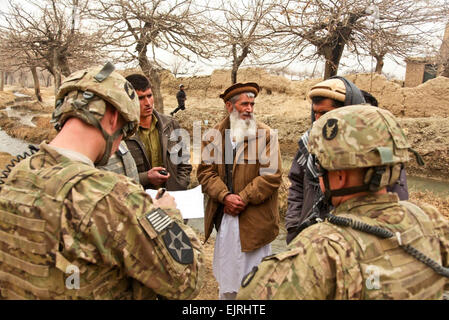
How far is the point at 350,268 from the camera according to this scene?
3.72ft

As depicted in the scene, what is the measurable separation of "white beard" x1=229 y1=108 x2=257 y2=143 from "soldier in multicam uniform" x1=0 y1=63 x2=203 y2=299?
65.6 inches

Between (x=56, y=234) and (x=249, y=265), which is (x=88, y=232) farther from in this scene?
(x=249, y=265)

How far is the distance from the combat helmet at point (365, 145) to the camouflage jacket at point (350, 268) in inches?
6.0

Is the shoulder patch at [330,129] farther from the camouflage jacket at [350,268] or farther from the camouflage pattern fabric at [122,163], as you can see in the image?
the camouflage pattern fabric at [122,163]

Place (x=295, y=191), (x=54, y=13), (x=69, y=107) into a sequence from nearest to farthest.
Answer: (x=69, y=107) < (x=295, y=191) < (x=54, y=13)

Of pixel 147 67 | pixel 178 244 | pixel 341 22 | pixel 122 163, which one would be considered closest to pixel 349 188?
pixel 178 244

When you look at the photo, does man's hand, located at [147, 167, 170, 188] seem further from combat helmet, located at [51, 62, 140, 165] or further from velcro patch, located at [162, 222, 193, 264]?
velcro patch, located at [162, 222, 193, 264]

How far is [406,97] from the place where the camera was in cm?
1340

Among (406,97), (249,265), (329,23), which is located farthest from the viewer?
(406,97)

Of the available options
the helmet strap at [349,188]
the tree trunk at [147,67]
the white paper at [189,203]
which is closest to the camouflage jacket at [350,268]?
the helmet strap at [349,188]

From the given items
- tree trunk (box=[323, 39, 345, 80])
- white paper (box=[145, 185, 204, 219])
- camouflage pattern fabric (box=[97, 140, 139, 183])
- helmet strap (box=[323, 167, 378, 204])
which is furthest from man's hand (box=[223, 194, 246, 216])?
tree trunk (box=[323, 39, 345, 80])

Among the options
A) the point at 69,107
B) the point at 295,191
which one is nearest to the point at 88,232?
the point at 69,107

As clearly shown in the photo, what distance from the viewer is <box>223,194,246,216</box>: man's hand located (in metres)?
2.84

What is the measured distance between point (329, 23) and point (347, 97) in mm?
3792
